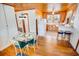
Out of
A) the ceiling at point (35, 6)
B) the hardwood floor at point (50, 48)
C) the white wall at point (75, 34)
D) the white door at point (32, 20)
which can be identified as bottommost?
the hardwood floor at point (50, 48)

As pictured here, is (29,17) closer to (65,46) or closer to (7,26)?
(7,26)

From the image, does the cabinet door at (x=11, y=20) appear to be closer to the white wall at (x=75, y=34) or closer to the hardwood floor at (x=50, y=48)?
the hardwood floor at (x=50, y=48)

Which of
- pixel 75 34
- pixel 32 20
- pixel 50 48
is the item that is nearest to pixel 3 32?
pixel 32 20

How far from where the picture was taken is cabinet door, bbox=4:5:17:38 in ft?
4.67

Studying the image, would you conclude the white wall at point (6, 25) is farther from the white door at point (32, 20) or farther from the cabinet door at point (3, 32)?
the white door at point (32, 20)

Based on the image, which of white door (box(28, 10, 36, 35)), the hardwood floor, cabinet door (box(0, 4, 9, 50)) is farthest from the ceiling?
the hardwood floor

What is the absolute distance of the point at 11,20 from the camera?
1.45m

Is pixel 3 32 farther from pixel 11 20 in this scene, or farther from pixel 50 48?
pixel 50 48

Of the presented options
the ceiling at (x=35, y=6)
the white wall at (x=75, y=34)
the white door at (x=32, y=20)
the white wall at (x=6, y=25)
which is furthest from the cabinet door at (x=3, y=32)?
the white wall at (x=75, y=34)

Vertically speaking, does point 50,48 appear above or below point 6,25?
below

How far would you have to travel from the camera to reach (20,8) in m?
1.43

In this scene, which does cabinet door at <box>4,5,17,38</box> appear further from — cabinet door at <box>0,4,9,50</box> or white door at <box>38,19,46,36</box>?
white door at <box>38,19,46,36</box>

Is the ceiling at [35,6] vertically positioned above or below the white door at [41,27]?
above

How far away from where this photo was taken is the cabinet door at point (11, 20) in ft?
4.67
